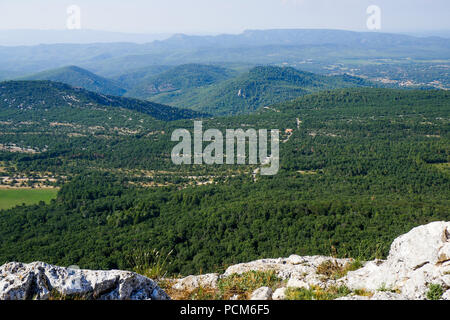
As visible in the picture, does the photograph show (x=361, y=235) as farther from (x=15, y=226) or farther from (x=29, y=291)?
(x=15, y=226)

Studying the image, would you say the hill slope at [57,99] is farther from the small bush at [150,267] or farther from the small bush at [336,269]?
the small bush at [336,269]

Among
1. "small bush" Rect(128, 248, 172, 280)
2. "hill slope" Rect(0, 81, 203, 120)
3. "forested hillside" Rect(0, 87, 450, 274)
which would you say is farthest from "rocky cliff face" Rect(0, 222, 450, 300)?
"hill slope" Rect(0, 81, 203, 120)

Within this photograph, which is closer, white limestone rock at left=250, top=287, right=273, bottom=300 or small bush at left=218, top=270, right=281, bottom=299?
white limestone rock at left=250, top=287, right=273, bottom=300

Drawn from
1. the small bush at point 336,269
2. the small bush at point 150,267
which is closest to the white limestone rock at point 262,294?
the small bush at point 150,267

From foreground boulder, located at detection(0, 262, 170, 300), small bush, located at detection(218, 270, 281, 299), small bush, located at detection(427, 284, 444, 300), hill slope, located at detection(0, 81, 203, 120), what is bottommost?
small bush, located at detection(218, 270, 281, 299)

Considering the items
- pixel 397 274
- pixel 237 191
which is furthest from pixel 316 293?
pixel 237 191

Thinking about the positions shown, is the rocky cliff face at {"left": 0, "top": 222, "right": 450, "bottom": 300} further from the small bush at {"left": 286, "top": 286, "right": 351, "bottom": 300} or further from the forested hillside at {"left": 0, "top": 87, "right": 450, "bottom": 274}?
the forested hillside at {"left": 0, "top": 87, "right": 450, "bottom": 274}
